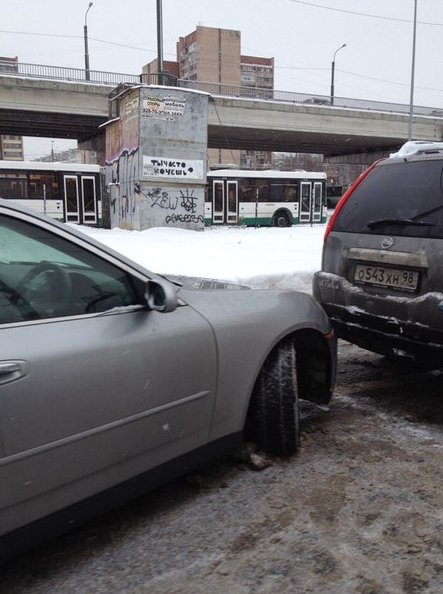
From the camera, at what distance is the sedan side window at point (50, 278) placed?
220 cm

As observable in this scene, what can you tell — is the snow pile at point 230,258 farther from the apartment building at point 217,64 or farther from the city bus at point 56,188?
the apartment building at point 217,64

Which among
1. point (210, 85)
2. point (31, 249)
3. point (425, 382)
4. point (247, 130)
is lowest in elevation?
point (425, 382)

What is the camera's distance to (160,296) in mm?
2439

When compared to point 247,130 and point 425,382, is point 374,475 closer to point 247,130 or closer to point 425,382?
point 425,382

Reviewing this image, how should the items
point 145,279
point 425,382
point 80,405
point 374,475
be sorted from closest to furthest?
point 80,405 < point 145,279 < point 374,475 < point 425,382

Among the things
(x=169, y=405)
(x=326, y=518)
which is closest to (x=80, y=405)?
(x=169, y=405)

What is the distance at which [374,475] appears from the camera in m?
3.00

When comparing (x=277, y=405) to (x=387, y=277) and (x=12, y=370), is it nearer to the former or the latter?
(x=387, y=277)

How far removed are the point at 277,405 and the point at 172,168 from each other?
57.0ft

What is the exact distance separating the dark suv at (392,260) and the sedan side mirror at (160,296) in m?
1.89

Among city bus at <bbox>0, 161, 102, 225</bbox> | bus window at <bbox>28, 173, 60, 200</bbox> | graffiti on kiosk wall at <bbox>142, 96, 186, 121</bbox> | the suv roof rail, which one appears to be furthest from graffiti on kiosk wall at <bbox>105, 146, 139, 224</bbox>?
the suv roof rail

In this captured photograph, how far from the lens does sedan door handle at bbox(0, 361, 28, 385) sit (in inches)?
75.4

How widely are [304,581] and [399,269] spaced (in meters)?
2.24

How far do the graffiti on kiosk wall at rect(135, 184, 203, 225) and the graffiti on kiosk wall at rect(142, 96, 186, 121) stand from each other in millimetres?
2508
